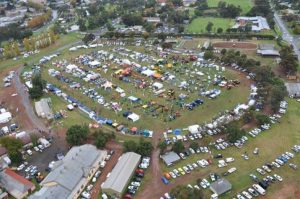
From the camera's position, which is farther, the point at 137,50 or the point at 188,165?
the point at 137,50

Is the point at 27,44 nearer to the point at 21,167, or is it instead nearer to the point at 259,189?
the point at 21,167

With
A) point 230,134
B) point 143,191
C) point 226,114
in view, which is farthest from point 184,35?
point 143,191

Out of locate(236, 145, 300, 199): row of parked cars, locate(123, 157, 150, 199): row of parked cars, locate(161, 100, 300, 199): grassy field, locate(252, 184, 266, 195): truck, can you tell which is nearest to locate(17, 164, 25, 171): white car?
locate(123, 157, 150, 199): row of parked cars

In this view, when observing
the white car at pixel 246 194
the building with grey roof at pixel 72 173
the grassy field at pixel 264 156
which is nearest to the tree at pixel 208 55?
the grassy field at pixel 264 156

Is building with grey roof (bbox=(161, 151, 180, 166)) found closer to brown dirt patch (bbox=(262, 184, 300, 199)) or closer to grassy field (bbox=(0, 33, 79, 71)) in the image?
brown dirt patch (bbox=(262, 184, 300, 199))

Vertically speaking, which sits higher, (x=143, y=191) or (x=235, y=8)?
(x=235, y=8)

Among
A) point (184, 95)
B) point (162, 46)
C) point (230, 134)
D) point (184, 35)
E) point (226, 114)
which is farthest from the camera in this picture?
point (184, 35)

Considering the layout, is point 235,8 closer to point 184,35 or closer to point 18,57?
point 184,35

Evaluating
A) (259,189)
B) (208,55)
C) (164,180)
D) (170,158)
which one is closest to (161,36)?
(208,55)
